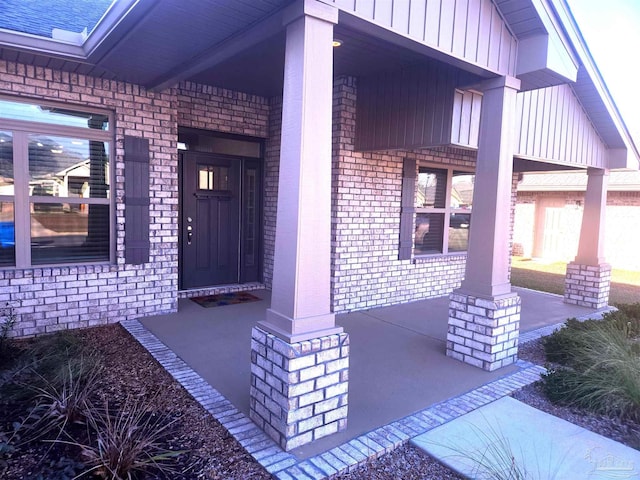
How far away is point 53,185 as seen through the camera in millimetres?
4754

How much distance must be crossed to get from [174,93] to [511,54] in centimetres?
391

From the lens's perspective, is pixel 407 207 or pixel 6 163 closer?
pixel 6 163

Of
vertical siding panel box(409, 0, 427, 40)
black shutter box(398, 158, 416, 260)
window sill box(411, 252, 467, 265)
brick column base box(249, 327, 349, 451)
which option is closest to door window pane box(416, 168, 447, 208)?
black shutter box(398, 158, 416, 260)

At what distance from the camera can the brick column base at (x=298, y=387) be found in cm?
263

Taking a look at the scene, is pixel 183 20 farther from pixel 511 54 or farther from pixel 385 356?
pixel 385 356

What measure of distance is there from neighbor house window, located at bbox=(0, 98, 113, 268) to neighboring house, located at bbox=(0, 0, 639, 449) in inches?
0.8

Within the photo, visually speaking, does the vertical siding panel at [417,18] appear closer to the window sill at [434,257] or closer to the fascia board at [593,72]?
the fascia board at [593,72]

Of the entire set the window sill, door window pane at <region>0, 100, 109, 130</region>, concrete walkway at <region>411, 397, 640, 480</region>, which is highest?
door window pane at <region>0, 100, 109, 130</region>

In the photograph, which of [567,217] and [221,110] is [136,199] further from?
[567,217]

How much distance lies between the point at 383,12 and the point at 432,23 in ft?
→ 1.85

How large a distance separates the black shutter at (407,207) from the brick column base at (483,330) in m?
2.20

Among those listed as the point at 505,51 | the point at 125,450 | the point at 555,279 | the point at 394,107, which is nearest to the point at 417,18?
the point at 505,51

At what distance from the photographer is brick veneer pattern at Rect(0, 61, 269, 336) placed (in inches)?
178

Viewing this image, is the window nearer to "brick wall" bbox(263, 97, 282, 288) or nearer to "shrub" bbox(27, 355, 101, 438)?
"brick wall" bbox(263, 97, 282, 288)
